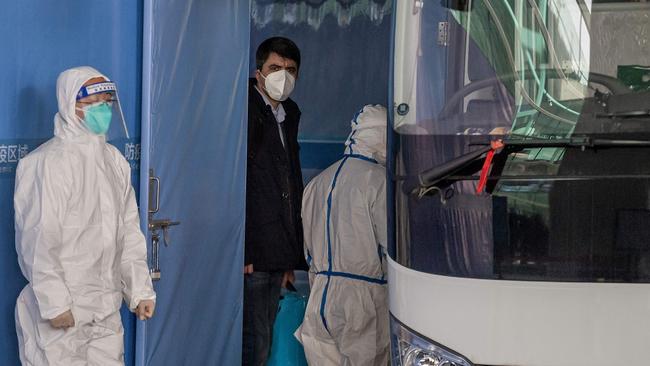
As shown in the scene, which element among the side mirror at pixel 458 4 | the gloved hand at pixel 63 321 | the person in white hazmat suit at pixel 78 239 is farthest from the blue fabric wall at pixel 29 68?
the side mirror at pixel 458 4

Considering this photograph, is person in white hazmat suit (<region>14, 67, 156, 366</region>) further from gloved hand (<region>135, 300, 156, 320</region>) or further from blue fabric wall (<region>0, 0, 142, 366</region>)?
blue fabric wall (<region>0, 0, 142, 366</region>)

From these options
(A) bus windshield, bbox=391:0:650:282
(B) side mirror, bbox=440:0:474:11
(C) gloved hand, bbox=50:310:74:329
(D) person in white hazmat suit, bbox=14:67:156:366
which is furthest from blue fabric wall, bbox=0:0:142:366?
(B) side mirror, bbox=440:0:474:11

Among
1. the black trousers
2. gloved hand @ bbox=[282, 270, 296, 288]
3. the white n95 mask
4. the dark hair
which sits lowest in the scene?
the black trousers

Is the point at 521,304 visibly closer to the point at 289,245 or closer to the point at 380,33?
the point at 289,245

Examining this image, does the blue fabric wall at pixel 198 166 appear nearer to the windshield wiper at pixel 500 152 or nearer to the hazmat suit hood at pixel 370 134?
the hazmat suit hood at pixel 370 134

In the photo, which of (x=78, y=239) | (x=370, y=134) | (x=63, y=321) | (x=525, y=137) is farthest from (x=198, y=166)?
(x=525, y=137)

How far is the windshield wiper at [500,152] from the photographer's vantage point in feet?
10.9

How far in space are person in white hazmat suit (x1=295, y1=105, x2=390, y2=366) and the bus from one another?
180cm

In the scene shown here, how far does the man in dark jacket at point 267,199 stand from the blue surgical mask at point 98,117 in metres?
1.66

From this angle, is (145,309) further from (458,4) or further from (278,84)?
(458,4)

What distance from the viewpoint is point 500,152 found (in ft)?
11.2

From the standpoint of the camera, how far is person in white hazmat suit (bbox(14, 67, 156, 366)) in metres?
4.26

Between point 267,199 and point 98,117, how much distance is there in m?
1.80

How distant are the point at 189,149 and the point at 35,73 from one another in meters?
1.19
